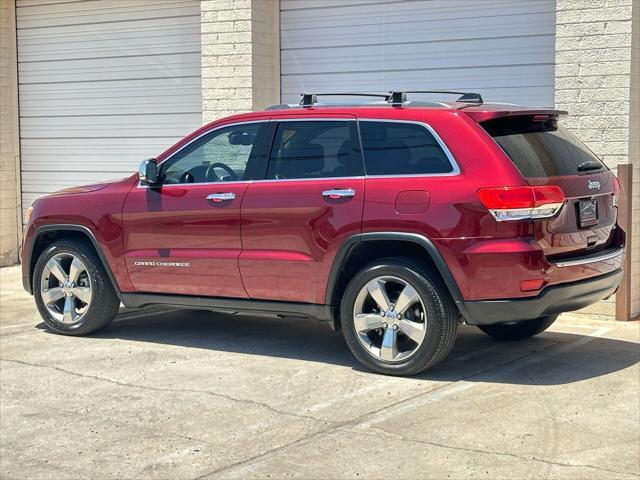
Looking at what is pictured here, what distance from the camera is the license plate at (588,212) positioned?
6707mm

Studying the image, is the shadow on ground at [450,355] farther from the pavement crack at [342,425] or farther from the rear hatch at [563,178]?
the rear hatch at [563,178]

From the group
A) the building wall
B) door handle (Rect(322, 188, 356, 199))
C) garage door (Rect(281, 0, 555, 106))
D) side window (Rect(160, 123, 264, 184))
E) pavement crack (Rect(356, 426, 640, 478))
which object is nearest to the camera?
pavement crack (Rect(356, 426, 640, 478))

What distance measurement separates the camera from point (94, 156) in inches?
521

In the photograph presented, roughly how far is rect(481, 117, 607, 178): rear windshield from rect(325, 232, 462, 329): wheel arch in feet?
2.61

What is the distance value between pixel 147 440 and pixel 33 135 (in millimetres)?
9142

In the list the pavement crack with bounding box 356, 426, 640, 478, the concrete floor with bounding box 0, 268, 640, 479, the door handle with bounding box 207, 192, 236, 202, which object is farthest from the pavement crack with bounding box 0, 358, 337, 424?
the door handle with bounding box 207, 192, 236, 202

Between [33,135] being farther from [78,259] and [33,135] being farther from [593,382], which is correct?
[593,382]

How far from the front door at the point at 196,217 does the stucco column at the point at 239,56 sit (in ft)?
11.4

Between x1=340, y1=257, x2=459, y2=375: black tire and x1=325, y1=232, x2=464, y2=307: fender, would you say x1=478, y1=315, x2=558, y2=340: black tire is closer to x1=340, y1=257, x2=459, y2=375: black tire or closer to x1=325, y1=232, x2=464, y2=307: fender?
x1=340, y1=257, x2=459, y2=375: black tire

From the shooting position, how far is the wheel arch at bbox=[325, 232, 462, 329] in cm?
655

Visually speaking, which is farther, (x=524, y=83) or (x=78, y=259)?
(x=524, y=83)

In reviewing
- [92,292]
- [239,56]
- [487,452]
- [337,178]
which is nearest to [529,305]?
[487,452]

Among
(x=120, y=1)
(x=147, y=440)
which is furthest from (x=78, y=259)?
(x=120, y=1)

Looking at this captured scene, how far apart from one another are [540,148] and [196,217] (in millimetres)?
2619
